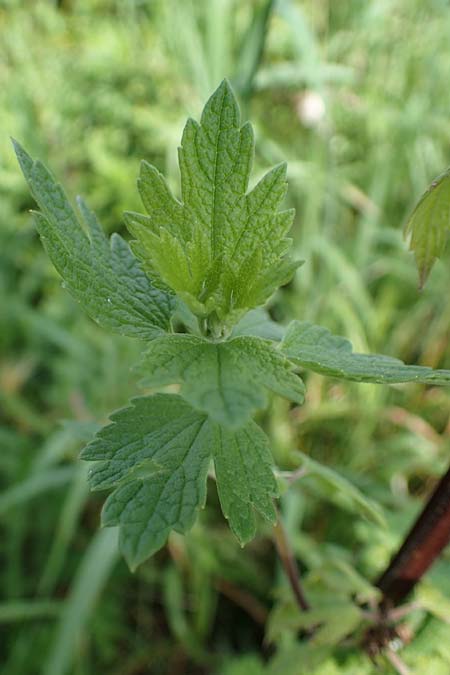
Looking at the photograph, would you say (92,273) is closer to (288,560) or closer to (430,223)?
(430,223)

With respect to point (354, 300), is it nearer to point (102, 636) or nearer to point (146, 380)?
point (102, 636)

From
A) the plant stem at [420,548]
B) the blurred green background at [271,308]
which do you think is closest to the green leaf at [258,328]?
the plant stem at [420,548]

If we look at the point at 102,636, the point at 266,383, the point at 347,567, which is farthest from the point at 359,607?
the point at 102,636

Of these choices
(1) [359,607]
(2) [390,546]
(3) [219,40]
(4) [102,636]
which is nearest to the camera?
(1) [359,607]

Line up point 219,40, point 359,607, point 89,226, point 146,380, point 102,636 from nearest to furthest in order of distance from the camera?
point 146,380
point 89,226
point 359,607
point 102,636
point 219,40

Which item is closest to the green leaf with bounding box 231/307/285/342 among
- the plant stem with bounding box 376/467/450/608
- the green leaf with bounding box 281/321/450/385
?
the green leaf with bounding box 281/321/450/385

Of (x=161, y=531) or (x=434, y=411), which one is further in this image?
(x=434, y=411)

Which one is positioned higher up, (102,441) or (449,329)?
(449,329)
